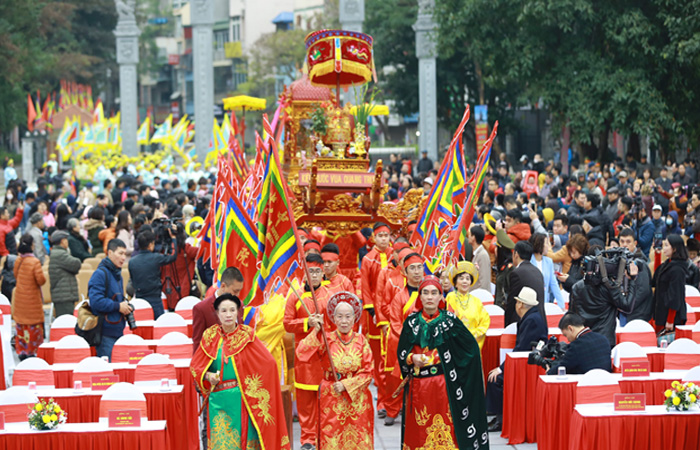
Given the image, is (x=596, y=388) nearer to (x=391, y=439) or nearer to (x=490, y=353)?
(x=391, y=439)

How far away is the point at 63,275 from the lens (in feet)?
39.6

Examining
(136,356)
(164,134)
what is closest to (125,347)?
(136,356)

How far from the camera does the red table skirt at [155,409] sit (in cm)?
750

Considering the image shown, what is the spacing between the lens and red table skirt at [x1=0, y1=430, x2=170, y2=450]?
6645 millimetres

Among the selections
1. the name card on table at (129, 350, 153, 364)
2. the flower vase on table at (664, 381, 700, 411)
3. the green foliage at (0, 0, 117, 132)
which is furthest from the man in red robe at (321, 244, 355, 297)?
the green foliage at (0, 0, 117, 132)

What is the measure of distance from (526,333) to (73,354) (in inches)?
149

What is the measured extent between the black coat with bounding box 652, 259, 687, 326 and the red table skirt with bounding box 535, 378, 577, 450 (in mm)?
2707

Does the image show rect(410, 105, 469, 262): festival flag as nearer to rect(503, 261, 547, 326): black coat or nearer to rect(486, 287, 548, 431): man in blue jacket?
rect(503, 261, 547, 326): black coat

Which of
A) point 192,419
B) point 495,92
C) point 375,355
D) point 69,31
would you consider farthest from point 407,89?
point 192,419

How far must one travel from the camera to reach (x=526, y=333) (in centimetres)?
852

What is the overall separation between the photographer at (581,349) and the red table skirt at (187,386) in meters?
2.86

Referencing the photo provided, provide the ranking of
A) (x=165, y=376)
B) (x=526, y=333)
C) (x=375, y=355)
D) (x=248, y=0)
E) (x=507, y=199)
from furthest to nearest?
(x=248, y=0) → (x=507, y=199) → (x=375, y=355) → (x=526, y=333) → (x=165, y=376)

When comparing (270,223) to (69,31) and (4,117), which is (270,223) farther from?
(69,31)

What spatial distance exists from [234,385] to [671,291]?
4.75 m
